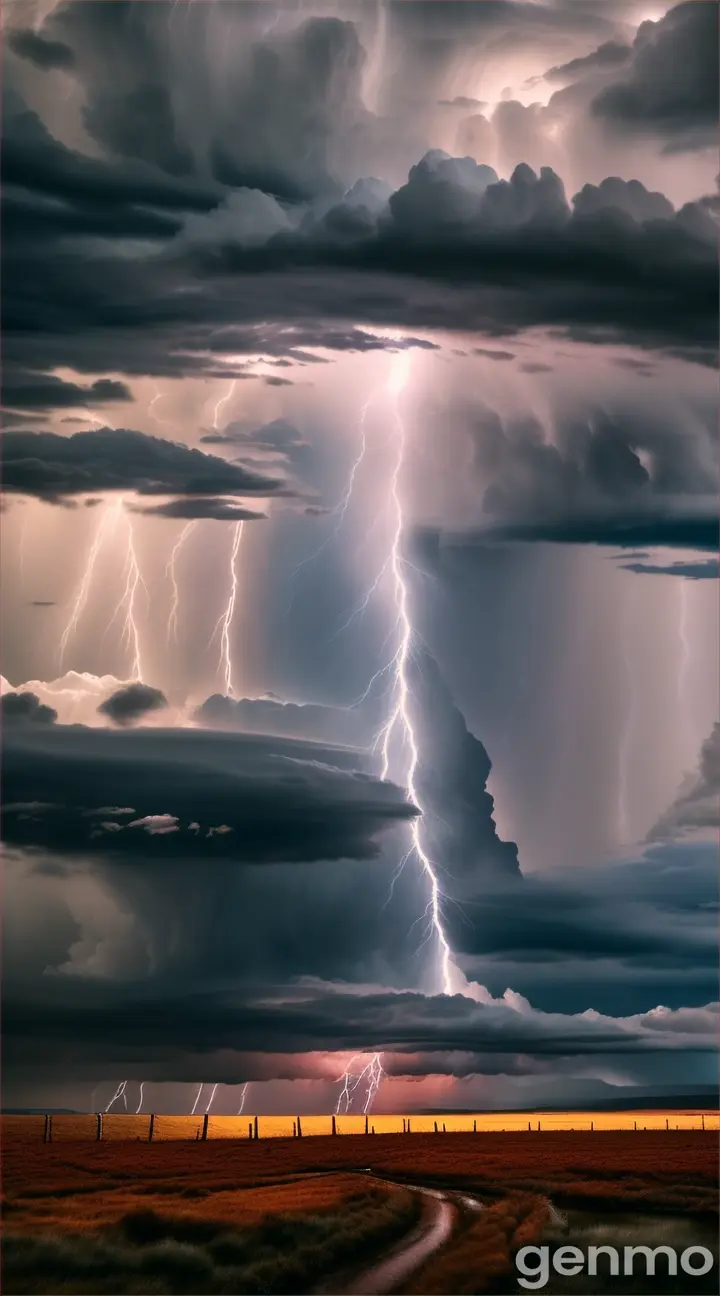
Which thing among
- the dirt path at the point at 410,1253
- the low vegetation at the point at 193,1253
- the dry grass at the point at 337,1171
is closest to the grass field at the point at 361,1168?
the dry grass at the point at 337,1171

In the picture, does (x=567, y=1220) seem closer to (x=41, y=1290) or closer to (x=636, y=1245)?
(x=636, y=1245)

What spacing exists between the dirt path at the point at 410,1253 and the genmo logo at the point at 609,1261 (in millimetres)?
2370

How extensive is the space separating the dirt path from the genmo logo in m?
2.37

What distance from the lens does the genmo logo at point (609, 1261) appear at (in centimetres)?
3262

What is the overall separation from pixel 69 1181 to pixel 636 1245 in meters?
25.1

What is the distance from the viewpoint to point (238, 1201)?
4347 centimetres

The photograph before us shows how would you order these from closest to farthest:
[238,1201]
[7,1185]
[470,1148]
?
[238,1201] < [7,1185] < [470,1148]

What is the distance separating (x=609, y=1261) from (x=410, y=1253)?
4.35 m

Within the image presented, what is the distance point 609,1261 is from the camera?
3403 cm

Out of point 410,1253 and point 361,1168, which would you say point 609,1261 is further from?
point 361,1168

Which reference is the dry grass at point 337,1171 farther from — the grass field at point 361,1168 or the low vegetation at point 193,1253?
the low vegetation at point 193,1253

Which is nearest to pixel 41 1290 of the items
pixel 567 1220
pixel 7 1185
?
pixel 567 1220

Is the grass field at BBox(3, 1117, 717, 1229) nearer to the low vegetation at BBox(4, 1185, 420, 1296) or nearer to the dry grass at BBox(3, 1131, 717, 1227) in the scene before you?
the dry grass at BBox(3, 1131, 717, 1227)

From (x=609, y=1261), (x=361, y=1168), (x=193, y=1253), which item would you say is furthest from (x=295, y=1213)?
(x=361, y=1168)
